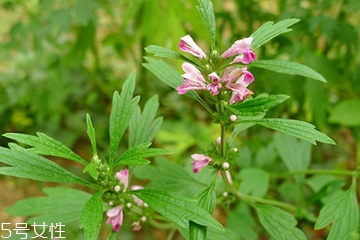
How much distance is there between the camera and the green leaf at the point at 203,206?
0.81 metres

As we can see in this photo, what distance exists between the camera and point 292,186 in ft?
5.68

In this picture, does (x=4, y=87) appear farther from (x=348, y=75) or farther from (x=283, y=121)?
(x=283, y=121)

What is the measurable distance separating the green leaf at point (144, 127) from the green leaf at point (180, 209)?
0.81 feet

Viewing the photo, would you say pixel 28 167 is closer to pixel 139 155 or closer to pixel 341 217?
pixel 139 155

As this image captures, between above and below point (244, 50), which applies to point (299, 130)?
below

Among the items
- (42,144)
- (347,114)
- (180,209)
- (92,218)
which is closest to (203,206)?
(180,209)

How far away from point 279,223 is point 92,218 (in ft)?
1.37

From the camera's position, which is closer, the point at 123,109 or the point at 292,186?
the point at 123,109

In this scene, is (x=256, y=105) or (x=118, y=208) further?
(x=118, y=208)

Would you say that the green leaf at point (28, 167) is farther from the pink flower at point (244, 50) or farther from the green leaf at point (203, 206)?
the pink flower at point (244, 50)

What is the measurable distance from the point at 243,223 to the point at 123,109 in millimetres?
681

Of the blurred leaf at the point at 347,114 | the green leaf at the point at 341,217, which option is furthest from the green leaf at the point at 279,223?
the blurred leaf at the point at 347,114

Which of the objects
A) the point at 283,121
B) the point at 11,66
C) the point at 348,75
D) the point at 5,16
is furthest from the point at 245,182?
the point at 5,16

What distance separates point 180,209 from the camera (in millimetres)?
801
